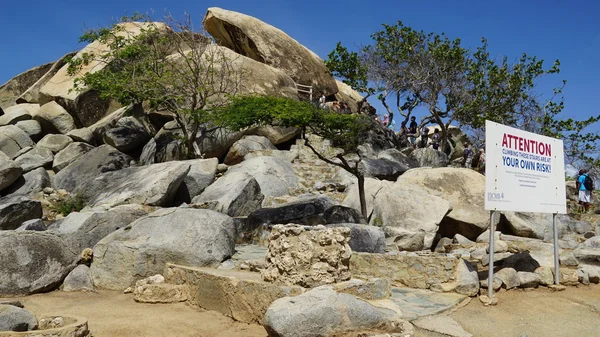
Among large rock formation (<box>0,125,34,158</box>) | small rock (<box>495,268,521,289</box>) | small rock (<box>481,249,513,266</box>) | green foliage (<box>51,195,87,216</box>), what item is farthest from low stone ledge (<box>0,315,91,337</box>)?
large rock formation (<box>0,125,34,158</box>)

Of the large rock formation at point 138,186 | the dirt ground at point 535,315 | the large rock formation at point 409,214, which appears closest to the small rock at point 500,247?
the large rock formation at point 409,214

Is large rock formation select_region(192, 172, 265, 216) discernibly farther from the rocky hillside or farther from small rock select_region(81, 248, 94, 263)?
small rock select_region(81, 248, 94, 263)

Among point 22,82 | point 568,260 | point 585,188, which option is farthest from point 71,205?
point 22,82

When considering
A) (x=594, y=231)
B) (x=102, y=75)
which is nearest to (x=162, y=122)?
(x=102, y=75)

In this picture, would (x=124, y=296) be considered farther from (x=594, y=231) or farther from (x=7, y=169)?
(x=594, y=231)

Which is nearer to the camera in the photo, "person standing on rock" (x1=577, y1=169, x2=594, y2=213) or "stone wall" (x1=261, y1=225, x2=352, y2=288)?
"stone wall" (x1=261, y1=225, x2=352, y2=288)

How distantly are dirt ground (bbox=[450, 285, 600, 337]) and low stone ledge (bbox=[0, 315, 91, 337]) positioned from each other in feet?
13.3

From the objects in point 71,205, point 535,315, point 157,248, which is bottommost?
point 535,315

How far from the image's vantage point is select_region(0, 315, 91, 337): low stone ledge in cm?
445

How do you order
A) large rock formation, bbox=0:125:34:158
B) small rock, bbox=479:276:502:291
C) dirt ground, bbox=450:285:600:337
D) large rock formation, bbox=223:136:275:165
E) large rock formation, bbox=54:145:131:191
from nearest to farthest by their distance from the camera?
1. dirt ground, bbox=450:285:600:337
2. small rock, bbox=479:276:502:291
3. large rock formation, bbox=54:145:131:191
4. large rock formation, bbox=223:136:275:165
5. large rock formation, bbox=0:125:34:158

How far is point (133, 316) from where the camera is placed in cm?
630

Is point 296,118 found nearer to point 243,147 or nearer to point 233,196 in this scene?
point 233,196

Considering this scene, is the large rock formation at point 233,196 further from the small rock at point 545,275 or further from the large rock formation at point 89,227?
the small rock at point 545,275

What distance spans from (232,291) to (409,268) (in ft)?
8.82
